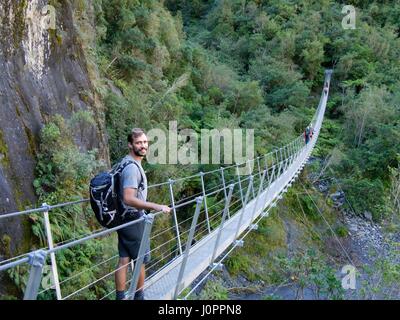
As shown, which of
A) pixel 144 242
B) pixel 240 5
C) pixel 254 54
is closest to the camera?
pixel 144 242

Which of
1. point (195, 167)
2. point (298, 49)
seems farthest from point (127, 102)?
point (298, 49)

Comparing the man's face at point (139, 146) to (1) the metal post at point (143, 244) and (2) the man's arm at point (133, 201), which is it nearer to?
(2) the man's arm at point (133, 201)

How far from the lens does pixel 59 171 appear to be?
385 cm

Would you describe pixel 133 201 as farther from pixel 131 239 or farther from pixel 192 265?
pixel 192 265

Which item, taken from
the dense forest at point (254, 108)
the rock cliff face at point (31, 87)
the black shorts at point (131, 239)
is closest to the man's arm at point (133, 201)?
the black shorts at point (131, 239)

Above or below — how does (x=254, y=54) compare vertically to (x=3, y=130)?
above

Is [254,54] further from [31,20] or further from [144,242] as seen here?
[144,242]

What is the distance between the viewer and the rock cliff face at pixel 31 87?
345cm

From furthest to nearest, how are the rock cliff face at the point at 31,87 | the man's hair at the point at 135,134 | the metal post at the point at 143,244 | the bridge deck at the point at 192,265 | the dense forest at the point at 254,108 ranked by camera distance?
the dense forest at the point at 254,108 < the rock cliff face at the point at 31,87 < the bridge deck at the point at 192,265 < the man's hair at the point at 135,134 < the metal post at the point at 143,244

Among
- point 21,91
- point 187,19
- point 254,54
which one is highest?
point 187,19

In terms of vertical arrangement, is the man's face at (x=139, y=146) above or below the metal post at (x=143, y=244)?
above

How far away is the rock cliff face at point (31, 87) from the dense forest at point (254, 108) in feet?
0.38

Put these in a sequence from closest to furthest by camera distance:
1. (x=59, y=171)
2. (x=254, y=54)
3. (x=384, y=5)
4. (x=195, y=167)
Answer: (x=59, y=171) < (x=195, y=167) < (x=254, y=54) < (x=384, y=5)
